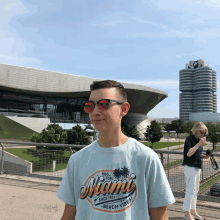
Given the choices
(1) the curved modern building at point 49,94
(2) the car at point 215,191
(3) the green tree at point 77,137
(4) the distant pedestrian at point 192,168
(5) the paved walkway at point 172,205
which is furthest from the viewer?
(1) the curved modern building at point 49,94

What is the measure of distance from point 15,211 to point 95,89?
11.4 feet

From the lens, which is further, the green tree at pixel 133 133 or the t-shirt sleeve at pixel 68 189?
the green tree at pixel 133 133

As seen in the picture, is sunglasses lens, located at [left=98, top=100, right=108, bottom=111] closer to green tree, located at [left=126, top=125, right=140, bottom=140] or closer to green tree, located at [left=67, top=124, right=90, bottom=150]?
green tree, located at [left=67, top=124, right=90, bottom=150]

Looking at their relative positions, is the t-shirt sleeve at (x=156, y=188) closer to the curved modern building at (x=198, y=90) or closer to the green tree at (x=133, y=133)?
the green tree at (x=133, y=133)

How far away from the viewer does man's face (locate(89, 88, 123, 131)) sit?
4.63ft

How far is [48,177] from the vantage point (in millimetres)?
6262

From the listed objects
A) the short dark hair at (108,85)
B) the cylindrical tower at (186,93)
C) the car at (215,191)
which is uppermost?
the cylindrical tower at (186,93)

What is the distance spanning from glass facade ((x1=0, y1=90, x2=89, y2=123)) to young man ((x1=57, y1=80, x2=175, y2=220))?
4976 cm

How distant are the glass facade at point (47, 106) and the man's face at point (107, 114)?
4974 cm

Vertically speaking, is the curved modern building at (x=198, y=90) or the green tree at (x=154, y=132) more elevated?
the curved modern building at (x=198, y=90)

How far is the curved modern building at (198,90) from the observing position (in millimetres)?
159375

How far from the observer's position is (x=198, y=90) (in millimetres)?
163125

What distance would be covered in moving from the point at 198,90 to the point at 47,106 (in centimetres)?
13729

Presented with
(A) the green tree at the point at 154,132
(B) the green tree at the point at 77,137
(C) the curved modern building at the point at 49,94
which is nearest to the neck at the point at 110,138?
(B) the green tree at the point at 77,137
